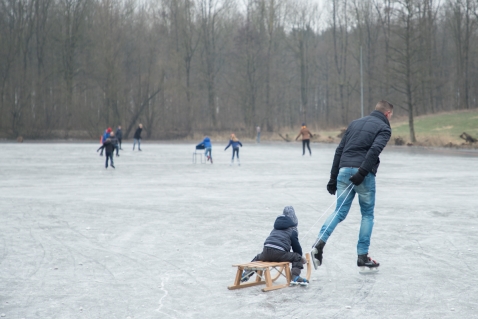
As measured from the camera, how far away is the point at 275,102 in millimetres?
74375

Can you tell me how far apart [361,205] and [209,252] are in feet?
6.80

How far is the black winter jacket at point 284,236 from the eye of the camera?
6.68m

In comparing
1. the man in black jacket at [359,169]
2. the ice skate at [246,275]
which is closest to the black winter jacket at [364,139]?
the man in black jacket at [359,169]

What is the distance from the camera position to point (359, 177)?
705 cm

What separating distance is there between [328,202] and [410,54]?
39558 millimetres

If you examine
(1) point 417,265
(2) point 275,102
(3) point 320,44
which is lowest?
(1) point 417,265

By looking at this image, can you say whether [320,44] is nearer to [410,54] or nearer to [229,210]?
[410,54]

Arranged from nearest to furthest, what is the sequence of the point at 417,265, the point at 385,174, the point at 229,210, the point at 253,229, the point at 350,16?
the point at 417,265, the point at 253,229, the point at 229,210, the point at 385,174, the point at 350,16

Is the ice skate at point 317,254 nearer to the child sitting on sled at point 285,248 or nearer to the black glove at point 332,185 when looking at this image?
the child sitting on sled at point 285,248

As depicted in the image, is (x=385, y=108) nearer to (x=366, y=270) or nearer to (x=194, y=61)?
(x=366, y=270)

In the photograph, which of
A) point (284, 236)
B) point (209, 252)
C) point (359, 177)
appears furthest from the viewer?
point (209, 252)

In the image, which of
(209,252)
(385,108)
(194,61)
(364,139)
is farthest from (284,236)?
(194,61)

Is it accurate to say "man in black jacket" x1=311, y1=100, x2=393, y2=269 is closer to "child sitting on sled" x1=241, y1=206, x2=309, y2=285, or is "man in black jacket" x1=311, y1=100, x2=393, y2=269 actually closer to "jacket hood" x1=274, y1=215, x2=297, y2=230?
"child sitting on sled" x1=241, y1=206, x2=309, y2=285

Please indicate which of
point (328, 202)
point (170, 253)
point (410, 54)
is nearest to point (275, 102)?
point (410, 54)
